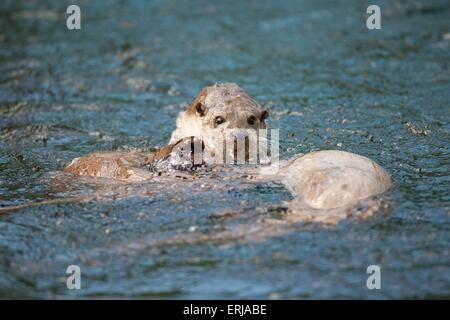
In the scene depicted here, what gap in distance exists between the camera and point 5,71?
1045cm

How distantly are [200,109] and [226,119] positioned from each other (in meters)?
0.30

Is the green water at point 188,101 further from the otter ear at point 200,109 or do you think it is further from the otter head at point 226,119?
the otter ear at point 200,109

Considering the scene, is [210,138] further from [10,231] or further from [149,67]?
[149,67]

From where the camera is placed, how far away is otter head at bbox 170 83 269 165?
5844 mm

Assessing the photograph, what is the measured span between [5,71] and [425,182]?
21.9 feet

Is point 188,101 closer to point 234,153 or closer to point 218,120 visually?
point 218,120

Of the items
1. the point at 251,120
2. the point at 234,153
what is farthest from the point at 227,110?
the point at 234,153

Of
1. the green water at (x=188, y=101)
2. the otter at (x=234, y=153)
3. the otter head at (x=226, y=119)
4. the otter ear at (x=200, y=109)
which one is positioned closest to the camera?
the green water at (x=188, y=101)

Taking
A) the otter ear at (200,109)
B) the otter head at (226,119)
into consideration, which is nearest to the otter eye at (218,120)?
the otter head at (226,119)

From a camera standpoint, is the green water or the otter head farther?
the otter head

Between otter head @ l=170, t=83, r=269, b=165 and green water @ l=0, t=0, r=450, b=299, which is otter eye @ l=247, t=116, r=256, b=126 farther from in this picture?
green water @ l=0, t=0, r=450, b=299

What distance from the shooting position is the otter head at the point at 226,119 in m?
5.84

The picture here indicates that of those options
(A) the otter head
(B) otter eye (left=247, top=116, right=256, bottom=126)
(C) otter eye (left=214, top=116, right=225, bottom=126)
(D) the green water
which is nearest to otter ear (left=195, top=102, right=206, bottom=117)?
(A) the otter head

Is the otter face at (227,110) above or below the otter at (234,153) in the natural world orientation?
above
